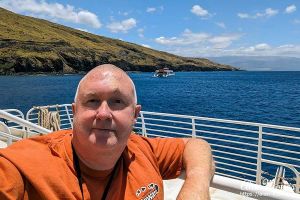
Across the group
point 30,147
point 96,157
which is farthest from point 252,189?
point 30,147

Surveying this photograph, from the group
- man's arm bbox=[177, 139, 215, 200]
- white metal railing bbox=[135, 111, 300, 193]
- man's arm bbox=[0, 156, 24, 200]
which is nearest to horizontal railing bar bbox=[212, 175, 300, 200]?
man's arm bbox=[177, 139, 215, 200]

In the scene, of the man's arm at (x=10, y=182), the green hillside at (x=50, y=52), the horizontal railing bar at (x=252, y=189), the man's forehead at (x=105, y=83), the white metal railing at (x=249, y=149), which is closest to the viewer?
the man's arm at (x=10, y=182)

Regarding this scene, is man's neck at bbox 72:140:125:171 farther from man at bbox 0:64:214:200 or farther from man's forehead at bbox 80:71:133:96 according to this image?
man's forehead at bbox 80:71:133:96

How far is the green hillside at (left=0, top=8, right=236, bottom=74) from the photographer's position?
12519 centimetres

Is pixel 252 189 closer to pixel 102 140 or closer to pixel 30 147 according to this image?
pixel 102 140

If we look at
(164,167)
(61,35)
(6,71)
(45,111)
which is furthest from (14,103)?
(61,35)

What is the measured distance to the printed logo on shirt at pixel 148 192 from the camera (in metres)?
1.94

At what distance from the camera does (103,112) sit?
1822 millimetres

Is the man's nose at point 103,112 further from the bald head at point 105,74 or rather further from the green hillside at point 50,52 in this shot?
the green hillside at point 50,52

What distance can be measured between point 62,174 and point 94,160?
19cm

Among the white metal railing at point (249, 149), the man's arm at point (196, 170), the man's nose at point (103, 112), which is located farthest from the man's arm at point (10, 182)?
the white metal railing at point (249, 149)

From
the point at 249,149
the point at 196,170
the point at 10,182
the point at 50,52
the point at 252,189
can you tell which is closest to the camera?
the point at 10,182

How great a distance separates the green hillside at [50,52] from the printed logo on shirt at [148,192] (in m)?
127

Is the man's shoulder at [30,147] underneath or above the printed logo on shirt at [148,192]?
above
